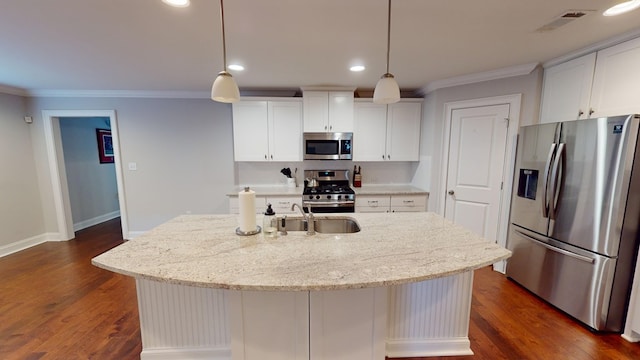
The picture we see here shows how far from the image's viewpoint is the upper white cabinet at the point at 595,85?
1981 millimetres

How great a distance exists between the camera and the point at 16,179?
143 inches

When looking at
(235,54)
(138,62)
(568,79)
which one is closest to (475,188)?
(568,79)

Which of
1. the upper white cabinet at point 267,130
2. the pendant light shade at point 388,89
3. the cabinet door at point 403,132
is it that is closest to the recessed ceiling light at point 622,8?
the pendant light shade at point 388,89

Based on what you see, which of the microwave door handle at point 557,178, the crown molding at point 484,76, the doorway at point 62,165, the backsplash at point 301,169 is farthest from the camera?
the backsplash at point 301,169

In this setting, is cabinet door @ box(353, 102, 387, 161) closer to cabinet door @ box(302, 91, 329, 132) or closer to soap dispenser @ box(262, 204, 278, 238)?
cabinet door @ box(302, 91, 329, 132)

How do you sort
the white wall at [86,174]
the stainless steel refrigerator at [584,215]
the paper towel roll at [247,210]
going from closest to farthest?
the paper towel roll at [247,210] → the stainless steel refrigerator at [584,215] → the white wall at [86,174]

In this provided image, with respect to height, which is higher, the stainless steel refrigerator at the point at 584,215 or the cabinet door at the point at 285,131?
the cabinet door at the point at 285,131

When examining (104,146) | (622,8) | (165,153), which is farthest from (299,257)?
(104,146)

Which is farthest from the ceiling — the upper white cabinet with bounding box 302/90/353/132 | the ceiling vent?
the upper white cabinet with bounding box 302/90/353/132

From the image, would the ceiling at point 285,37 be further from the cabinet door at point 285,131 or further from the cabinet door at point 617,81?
the cabinet door at point 285,131

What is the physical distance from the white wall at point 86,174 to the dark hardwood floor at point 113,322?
1.74 m

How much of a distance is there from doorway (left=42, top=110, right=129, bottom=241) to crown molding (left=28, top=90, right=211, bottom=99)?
237mm

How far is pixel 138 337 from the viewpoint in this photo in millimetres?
1976

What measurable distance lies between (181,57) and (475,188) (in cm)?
348
